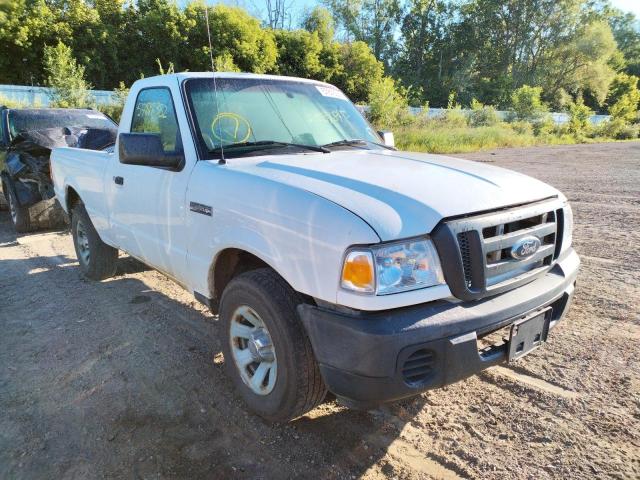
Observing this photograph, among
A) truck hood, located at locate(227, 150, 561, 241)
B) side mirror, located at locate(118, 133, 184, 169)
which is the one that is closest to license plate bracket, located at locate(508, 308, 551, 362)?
truck hood, located at locate(227, 150, 561, 241)

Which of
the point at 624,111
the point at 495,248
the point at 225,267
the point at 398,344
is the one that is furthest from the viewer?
the point at 624,111

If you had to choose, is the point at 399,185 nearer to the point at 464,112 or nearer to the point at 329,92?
the point at 329,92

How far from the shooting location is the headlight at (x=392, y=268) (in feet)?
6.39

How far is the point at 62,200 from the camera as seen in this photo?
5.29m

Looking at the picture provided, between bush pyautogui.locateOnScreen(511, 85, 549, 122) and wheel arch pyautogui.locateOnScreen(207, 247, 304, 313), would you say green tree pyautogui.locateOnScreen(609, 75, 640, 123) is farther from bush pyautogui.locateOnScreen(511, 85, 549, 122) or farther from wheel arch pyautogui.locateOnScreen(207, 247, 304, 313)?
wheel arch pyautogui.locateOnScreen(207, 247, 304, 313)

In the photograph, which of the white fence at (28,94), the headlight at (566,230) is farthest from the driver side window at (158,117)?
the white fence at (28,94)

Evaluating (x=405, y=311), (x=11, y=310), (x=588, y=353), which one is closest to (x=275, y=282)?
(x=405, y=311)

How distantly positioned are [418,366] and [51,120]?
8.20 metres

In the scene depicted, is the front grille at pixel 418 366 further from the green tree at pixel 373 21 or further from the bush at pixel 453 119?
the green tree at pixel 373 21

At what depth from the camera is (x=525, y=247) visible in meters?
2.28

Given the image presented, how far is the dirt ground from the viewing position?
2.30 metres

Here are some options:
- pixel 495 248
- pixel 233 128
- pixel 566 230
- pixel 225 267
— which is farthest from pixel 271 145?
pixel 566 230

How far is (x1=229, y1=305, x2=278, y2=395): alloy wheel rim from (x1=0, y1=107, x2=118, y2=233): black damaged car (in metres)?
4.94

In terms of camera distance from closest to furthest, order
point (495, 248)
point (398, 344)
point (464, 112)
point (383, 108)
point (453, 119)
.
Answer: point (398, 344) → point (495, 248) → point (383, 108) → point (453, 119) → point (464, 112)
